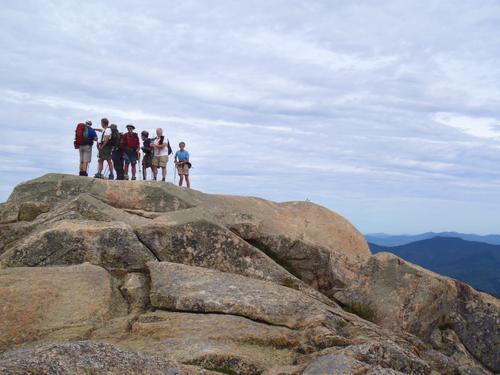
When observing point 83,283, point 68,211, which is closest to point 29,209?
point 68,211

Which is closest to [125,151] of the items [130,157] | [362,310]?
[130,157]

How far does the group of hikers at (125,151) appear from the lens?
100.0 ft

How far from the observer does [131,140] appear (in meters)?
32.4

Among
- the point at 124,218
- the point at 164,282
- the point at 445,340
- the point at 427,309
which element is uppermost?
the point at 124,218

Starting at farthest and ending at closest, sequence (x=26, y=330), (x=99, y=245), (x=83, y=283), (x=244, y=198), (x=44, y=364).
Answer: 1. (x=244, y=198)
2. (x=99, y=245)
3. (x=83, y=283)
4. (x=26, y=330)
5. (x=44, y=364)

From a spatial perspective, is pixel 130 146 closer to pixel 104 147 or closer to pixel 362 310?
pixel 104 147

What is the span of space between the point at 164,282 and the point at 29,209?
10.6m

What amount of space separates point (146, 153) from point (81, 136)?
5.50 m

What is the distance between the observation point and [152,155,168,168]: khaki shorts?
114 feet

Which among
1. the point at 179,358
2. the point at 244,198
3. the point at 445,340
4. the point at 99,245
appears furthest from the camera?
the point at 244,198

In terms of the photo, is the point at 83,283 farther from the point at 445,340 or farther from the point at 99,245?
the point at 445,340

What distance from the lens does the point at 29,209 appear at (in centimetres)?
2336

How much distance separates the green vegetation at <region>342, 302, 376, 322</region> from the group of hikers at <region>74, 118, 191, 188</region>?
1716 cm

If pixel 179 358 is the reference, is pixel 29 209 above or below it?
above
